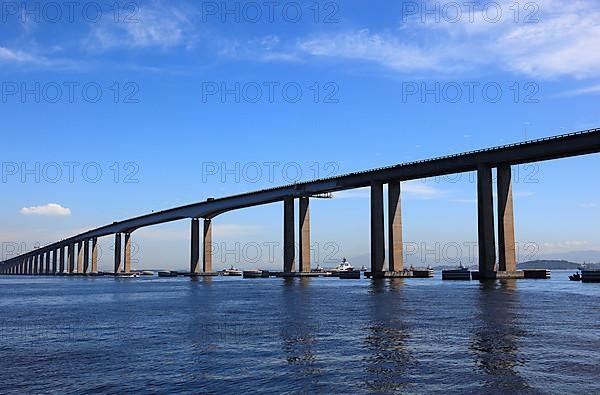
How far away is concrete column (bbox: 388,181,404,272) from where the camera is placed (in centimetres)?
12475

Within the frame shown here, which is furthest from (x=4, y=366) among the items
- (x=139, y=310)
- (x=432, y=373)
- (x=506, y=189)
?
(x=506, y=189)

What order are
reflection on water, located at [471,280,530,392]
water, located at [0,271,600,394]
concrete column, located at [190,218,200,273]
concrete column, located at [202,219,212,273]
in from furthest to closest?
concrete column, located at [190,218,200,273] < concrete column, located at [202,219,212,273] < water, located at [0,271,600,394] < reflection on water, located at [471,280,530,392]

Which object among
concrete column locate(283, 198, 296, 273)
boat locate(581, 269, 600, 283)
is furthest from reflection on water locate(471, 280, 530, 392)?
concrete column locate(283, 198, 296, 273)

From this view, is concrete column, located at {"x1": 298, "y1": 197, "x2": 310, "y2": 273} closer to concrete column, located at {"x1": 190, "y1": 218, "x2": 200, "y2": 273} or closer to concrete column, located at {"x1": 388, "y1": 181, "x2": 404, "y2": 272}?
concrete column, located at {"x1": 388, "y1": 181, "x2": 404, "y2": 272}

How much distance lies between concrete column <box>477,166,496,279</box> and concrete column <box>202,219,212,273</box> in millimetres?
105952

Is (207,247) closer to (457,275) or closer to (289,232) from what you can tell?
(289,232)

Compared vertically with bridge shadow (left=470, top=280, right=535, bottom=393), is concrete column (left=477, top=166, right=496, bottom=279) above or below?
above

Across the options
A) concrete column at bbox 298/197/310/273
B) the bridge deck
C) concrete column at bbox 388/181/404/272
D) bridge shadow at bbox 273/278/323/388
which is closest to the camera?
bridge shadow at bbox 273/278/323/388

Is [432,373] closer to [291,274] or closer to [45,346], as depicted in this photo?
[45,346]

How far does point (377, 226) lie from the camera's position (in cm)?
12525

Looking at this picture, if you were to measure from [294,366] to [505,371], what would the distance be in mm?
8122

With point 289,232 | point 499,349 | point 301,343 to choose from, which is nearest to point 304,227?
point 289,232

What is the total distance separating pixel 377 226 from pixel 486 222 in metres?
27.8

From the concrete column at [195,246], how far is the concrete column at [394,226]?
82995 millimetres
